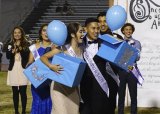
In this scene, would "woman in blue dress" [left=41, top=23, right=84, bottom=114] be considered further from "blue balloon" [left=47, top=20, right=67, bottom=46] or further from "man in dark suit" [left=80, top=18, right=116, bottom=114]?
"man in dark suit" [left=80, top=18, right=116, bottom=114]

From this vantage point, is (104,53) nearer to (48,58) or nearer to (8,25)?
(48,58)

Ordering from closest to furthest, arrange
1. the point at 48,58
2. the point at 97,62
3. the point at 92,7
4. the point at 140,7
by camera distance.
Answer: the point at 48,58, the point at 97,62, the point at 140,7, the point at 92,7

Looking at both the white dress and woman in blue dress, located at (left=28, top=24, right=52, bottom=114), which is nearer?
woman in blue dress, located at (left=28, top=24, right=52, bottom=114)

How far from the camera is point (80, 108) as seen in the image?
6336 millimetres

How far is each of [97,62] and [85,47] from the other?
229 mm

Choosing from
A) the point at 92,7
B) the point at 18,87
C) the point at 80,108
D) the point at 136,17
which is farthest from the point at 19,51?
the point at 92,7

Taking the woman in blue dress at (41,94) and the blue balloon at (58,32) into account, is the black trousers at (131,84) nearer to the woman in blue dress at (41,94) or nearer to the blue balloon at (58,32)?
the woman in blue dress at (41,94)

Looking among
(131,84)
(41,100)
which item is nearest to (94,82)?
(41,100)

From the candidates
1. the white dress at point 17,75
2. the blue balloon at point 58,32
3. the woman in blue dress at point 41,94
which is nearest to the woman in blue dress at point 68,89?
the blue balloon at point 58,32

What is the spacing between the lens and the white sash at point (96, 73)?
6.11 metres

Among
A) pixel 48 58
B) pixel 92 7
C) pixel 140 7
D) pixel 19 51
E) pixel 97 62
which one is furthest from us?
pixel 92 7

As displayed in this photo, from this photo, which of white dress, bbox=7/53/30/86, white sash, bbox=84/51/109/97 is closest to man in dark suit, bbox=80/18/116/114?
white sash, bbox=84/51/109/97

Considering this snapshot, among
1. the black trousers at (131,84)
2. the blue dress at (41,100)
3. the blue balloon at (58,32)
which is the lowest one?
the black trousers at (131,84)

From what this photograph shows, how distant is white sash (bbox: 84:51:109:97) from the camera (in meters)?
6.11
